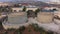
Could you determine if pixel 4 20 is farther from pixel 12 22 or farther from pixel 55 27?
pixel 55 27

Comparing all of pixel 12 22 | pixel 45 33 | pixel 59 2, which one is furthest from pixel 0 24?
pixel 59 2

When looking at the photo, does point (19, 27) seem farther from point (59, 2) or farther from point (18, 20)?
point (59, 2)

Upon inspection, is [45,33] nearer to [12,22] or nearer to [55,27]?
[55,27]

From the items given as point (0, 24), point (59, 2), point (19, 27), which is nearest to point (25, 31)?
point (19, 27)

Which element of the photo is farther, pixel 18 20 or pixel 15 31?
pixel 18 20

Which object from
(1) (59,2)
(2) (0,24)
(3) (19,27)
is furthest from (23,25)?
(1) (59,2)

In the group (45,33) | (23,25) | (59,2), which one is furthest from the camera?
(59,2)

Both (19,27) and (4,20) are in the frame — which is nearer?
(19,27)

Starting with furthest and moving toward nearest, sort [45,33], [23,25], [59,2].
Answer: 1. [59,2]
2. [23,25]
3. [45,33]
